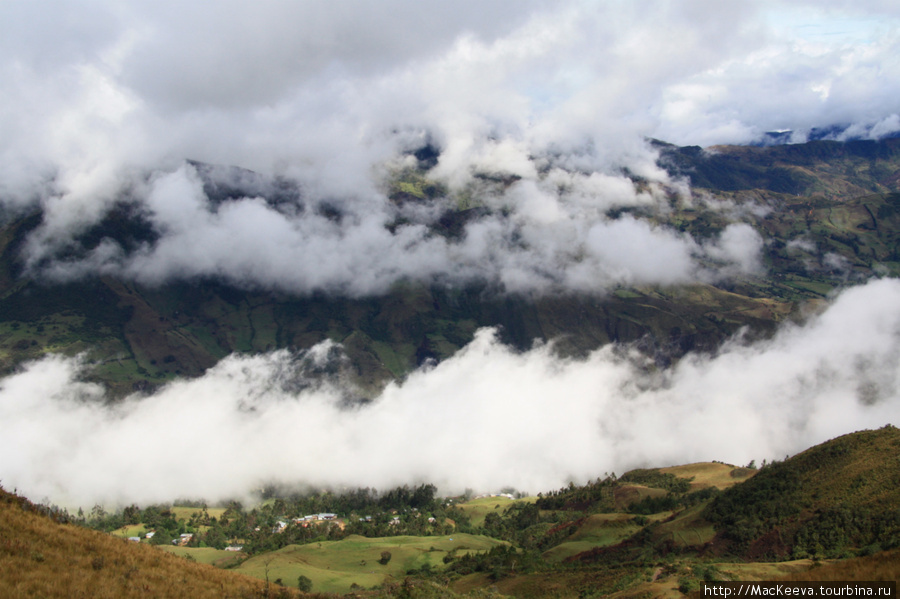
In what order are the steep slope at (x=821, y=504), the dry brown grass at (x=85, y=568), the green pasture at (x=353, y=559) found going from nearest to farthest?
the dry brown grass at (x=85, y=568), the steep slope at (x=821, y=504), the green pasture at (x=353, y=559)

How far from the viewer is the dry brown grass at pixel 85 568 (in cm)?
3064

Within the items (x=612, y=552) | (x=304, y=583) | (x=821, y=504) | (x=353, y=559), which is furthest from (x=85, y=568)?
(x=353, y=559)

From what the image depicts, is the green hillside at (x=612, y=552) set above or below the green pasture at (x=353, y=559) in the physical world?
above

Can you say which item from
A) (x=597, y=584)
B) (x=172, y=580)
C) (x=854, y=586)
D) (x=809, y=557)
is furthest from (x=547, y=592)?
(x=172, y=580)

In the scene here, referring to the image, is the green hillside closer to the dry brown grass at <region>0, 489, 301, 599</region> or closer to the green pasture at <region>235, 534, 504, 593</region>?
the dry brown grass at <region>0, 489, 301, 599</region>

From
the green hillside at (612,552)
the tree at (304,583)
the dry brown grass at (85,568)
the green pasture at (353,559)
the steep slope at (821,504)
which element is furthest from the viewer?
the green pasture at (353,559)

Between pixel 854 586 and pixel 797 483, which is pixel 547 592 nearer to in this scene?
pixel 797 483

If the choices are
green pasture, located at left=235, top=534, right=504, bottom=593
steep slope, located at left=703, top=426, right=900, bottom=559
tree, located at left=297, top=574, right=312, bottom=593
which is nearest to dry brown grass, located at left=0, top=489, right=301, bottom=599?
steep slope, located at left=703, top=426, right=900, bottom=559

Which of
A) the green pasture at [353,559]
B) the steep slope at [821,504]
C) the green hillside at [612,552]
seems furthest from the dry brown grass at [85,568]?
the green pasture at [353,559]

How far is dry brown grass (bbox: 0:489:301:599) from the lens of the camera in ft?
101

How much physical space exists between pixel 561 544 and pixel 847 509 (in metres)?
76.3

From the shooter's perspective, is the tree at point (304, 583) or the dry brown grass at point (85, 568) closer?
the dry brown grass at point (85, 568)

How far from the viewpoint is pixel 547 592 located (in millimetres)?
94000

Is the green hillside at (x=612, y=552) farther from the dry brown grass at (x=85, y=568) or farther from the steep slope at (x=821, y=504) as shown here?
the steep slope at (x=821, y=504)
